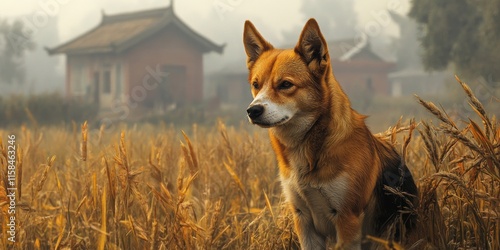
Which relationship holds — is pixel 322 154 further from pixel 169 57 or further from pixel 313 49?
pixel 169 57

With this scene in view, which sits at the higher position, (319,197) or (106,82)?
(106,82)

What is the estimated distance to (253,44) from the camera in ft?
12.9

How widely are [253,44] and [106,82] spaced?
28346 mm

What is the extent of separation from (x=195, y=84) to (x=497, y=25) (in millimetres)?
17618

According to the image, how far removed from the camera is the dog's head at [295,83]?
3.39 meters

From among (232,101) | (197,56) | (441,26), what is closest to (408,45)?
(232,101)

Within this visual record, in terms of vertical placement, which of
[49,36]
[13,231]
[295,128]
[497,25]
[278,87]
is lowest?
[13,231]

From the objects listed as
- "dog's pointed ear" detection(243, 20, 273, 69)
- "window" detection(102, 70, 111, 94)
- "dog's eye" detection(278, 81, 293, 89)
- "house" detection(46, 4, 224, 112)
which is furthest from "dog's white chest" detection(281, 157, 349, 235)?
"window" detection(102, 70, 111, 94)

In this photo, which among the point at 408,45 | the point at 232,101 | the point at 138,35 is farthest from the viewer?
the point at 408,45

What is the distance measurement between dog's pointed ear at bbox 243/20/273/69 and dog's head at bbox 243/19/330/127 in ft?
0.87

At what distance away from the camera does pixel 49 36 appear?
10988 cm

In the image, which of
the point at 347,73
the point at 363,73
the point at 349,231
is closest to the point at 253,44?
the point at 349,231

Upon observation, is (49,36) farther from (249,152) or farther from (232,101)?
(249,152)

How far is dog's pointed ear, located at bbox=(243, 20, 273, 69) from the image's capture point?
3.85m
